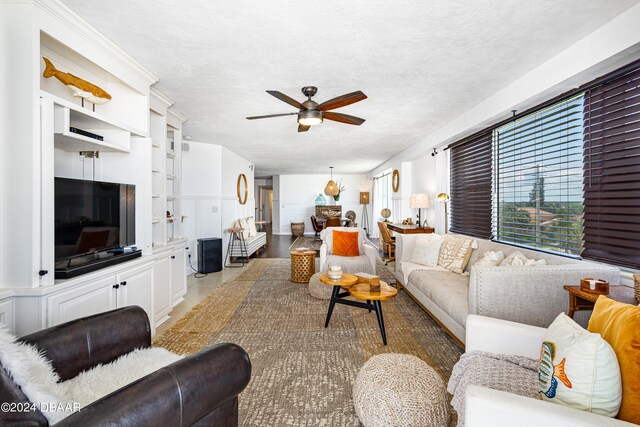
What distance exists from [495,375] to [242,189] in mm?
6963

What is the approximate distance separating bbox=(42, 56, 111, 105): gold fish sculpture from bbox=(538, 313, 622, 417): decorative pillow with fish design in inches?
129

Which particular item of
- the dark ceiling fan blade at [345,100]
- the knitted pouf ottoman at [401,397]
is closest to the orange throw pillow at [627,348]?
the knitted pouf ottoman at [401,397]

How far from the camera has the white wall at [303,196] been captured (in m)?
11.7

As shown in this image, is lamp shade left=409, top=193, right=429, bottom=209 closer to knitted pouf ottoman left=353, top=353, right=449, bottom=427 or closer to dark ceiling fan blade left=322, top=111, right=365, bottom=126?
dark ceiling fan blade left=322, top=111, right=365, bottom=126

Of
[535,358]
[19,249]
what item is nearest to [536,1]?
[535,358]

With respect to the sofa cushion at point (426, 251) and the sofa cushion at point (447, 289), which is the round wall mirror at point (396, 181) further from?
the sofa cushion at point (447, 289)

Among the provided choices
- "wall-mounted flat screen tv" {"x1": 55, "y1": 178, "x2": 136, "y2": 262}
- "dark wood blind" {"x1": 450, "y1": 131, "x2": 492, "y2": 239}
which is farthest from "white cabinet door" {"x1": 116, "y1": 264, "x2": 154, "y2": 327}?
"dark wood blind" {"x1": 450, "y1": 131, "x2": 492, "y2": 239}

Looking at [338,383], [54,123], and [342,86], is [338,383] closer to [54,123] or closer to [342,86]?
[54,123]

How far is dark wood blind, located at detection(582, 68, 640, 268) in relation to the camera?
6.77 feet

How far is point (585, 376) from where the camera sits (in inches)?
40.4

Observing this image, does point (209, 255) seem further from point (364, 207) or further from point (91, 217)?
point (364, 207)

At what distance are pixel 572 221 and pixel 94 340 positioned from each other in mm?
3617

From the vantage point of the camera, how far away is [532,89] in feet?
9.21

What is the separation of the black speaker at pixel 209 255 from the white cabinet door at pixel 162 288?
2.04 m
